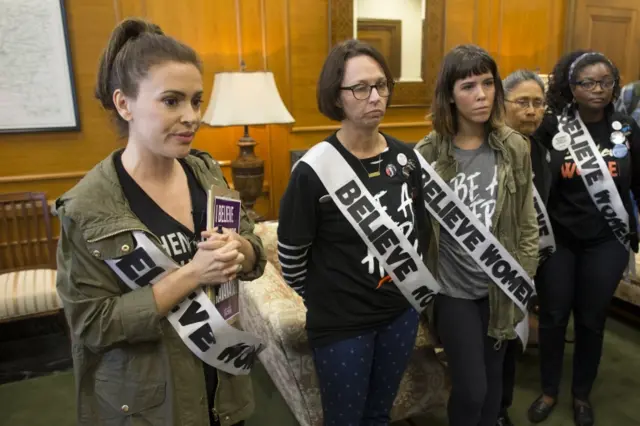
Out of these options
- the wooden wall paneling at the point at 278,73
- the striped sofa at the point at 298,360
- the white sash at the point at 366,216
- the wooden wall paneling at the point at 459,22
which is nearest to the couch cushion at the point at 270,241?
the striped sofa at the point at 298,360

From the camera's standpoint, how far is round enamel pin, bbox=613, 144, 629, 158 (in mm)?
1808

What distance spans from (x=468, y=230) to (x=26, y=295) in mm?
2074

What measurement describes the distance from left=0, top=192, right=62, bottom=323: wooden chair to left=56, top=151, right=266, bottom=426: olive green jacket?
1.66 meters

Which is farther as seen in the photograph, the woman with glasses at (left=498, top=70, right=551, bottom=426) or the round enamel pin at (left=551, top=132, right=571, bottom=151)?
the round enamel pin at (left=551, top=132, right=571, bottom=151)

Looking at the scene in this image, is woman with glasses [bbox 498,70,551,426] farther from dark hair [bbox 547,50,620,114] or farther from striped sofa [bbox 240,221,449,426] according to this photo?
striped sofa [bbox 240,221,449,426]

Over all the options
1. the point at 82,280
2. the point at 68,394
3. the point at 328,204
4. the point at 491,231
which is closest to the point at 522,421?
the point at 491,231

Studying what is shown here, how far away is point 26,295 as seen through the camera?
2.38 meters

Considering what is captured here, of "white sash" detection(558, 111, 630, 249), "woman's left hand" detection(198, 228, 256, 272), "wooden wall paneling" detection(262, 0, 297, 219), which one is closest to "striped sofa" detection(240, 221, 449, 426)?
"woman's left hand" detection(198, 228, 256, 272)

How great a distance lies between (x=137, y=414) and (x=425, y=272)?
0.78 meters

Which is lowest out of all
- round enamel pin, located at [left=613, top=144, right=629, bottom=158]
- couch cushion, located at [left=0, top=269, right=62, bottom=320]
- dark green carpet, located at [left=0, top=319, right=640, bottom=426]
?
dark green carpet, located at [left=0, top=319, right=640, bottom=426]

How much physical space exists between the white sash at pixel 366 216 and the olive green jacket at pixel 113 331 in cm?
48

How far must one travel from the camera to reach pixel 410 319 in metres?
1.38

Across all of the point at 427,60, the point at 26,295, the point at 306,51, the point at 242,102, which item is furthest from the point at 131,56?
the point at 427,60

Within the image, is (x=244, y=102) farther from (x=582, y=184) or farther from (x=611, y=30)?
(x=611, y=30)
